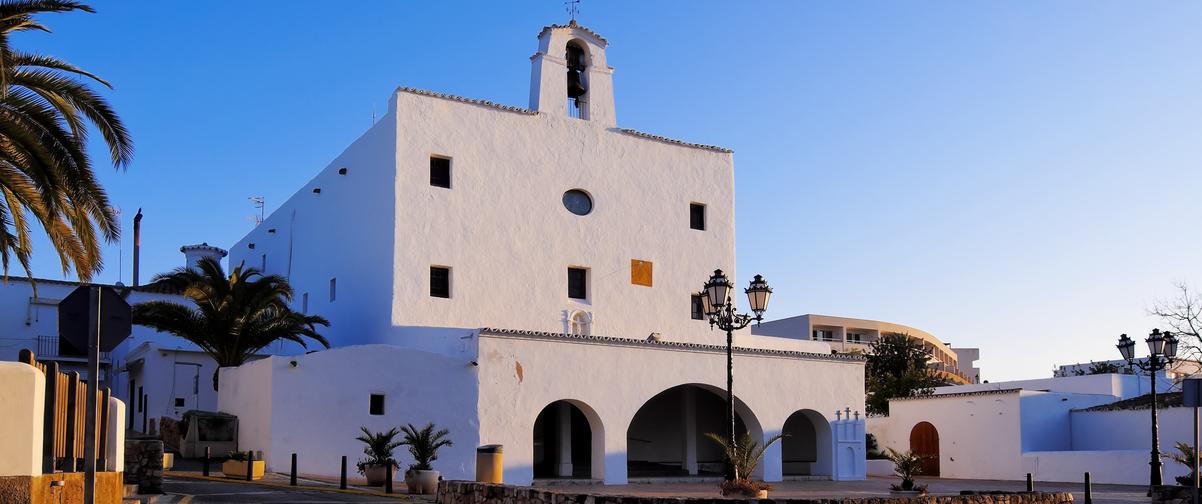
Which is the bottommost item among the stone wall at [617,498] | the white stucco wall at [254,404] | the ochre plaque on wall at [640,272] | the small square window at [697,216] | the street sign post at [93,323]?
the stone wall at [617,498]

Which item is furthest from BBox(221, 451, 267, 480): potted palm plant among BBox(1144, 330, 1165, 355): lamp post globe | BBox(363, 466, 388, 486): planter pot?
BBox(1144, 330, 1165, 355): lamp post globe

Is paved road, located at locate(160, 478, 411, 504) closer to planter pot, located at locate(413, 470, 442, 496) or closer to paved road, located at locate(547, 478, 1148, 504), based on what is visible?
planter pot, located at locate(413, 470, 442, 496)

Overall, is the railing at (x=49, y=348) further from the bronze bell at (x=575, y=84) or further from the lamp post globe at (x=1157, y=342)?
the lamp post globe at (x=1157, y=342)

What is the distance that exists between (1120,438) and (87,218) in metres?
29.3

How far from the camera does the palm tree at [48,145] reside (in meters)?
12.6

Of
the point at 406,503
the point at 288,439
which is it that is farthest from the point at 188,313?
the point at 406,503

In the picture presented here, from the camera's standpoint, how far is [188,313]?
27.2 meters

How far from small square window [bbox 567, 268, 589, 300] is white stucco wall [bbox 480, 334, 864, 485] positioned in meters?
4.40

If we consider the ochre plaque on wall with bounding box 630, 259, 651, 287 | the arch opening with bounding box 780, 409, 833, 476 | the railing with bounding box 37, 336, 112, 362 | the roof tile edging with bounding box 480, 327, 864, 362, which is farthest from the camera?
the railing with bounding box 37, 336, 112, 362

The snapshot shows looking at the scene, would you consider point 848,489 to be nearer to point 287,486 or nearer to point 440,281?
point 440,281

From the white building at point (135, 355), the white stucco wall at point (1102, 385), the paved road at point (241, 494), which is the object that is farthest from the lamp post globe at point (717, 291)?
the white stucco wall at point (1102, 385)

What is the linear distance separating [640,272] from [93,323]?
2518 cm

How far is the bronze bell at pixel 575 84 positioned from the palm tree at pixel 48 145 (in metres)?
19.7

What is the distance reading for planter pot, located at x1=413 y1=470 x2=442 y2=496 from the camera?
19.3m
